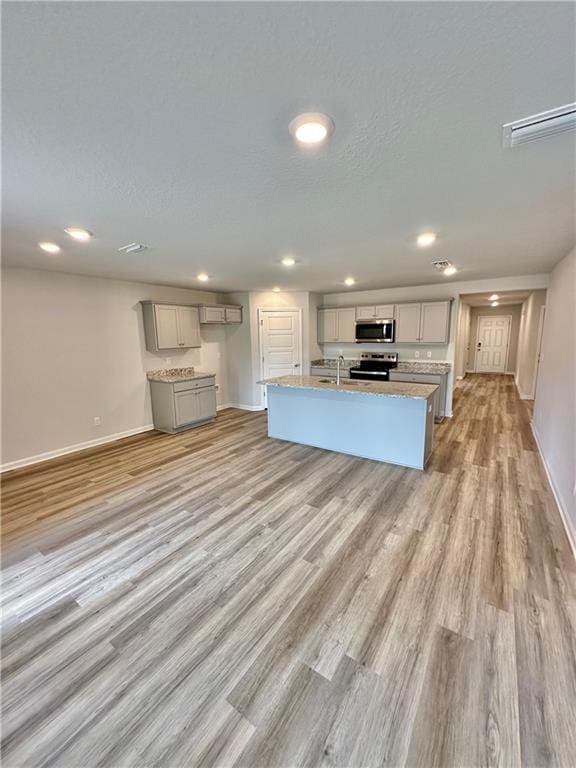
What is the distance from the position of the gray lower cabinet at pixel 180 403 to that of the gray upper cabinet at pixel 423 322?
380 centimetres

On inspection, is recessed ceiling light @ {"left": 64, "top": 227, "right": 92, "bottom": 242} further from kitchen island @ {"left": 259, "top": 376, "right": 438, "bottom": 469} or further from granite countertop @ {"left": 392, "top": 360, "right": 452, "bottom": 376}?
granite countertop @ {"left": 392, "top": 360, "right": 452, "bottom": 376}

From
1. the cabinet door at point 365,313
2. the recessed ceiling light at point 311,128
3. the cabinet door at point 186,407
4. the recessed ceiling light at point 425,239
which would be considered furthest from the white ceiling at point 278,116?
the cabinet door at point 365,313

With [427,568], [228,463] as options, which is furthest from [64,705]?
[228,463]

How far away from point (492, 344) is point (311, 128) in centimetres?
1147

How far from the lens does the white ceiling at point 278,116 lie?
885mm

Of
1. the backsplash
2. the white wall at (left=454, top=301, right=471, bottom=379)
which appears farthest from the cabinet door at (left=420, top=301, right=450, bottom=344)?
the white wall at (left=454, top=301, right=471, bottom=379)

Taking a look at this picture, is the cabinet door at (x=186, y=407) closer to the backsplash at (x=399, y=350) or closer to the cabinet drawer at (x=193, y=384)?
the cabinet drawer at (x=193, y=384)

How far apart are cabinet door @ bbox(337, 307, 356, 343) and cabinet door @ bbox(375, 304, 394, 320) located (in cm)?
52

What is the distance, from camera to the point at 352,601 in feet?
6.22

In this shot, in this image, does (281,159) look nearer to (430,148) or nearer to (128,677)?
(430,148)

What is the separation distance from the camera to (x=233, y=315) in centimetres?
621

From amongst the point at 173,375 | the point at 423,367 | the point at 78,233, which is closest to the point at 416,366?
the point at 423,367

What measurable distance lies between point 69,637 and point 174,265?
12.0 feet

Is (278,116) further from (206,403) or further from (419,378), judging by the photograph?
(419,378)
